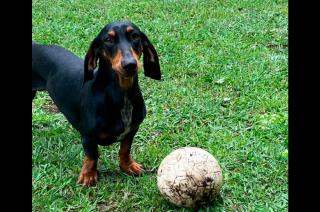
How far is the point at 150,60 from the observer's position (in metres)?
3.76

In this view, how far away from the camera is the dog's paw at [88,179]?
12.4ft

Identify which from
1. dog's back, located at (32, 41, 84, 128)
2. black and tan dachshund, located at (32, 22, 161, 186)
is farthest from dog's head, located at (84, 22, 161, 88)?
dog's back, located at (32, 41, 84, 128)

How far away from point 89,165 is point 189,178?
2.87 feet

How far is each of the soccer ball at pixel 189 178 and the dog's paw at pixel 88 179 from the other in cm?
63

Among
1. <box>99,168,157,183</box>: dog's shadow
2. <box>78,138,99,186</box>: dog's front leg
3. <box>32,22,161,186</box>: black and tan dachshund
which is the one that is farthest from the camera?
<box>99,168,157,183</box>: dog's shadow

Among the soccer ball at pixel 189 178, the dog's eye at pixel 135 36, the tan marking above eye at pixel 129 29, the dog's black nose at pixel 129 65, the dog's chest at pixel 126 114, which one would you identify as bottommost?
the soccer ball at pixel 189 178

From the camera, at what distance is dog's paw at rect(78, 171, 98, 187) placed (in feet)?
12.4

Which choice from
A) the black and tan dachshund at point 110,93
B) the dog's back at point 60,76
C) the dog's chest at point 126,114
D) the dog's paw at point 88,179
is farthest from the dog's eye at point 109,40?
the dog's paw at point 88,179

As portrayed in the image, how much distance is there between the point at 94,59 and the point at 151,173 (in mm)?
977

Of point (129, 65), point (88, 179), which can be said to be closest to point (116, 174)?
point (88, 179)

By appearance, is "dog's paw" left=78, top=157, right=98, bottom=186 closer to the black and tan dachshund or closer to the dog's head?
the black and tan dachshund

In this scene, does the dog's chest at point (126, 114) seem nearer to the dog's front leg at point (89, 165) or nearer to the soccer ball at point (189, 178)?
the dog's front leg at point (89, 165)

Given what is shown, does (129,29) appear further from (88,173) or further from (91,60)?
(88,173)

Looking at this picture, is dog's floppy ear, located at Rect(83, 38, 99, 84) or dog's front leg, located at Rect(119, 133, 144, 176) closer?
dog's floppy ear, located at Rect(83, 38, 99, 84)
